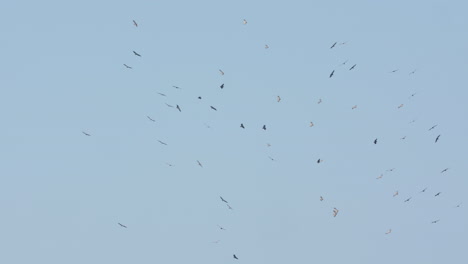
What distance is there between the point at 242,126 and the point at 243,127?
39 centimetres

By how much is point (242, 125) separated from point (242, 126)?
20 cm

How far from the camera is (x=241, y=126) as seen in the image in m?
42.2

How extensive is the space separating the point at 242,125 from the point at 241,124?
1.53ft

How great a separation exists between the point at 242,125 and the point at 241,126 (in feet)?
2.20

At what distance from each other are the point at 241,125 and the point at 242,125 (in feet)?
1.64

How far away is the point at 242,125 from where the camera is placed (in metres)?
42.8

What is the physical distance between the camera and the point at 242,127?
140ft

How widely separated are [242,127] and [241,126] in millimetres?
493

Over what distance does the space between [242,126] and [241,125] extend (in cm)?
41

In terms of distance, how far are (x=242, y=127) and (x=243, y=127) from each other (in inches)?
16.2

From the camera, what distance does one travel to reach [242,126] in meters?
42.7

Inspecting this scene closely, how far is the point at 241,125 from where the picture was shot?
139 ft

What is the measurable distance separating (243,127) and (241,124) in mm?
825
